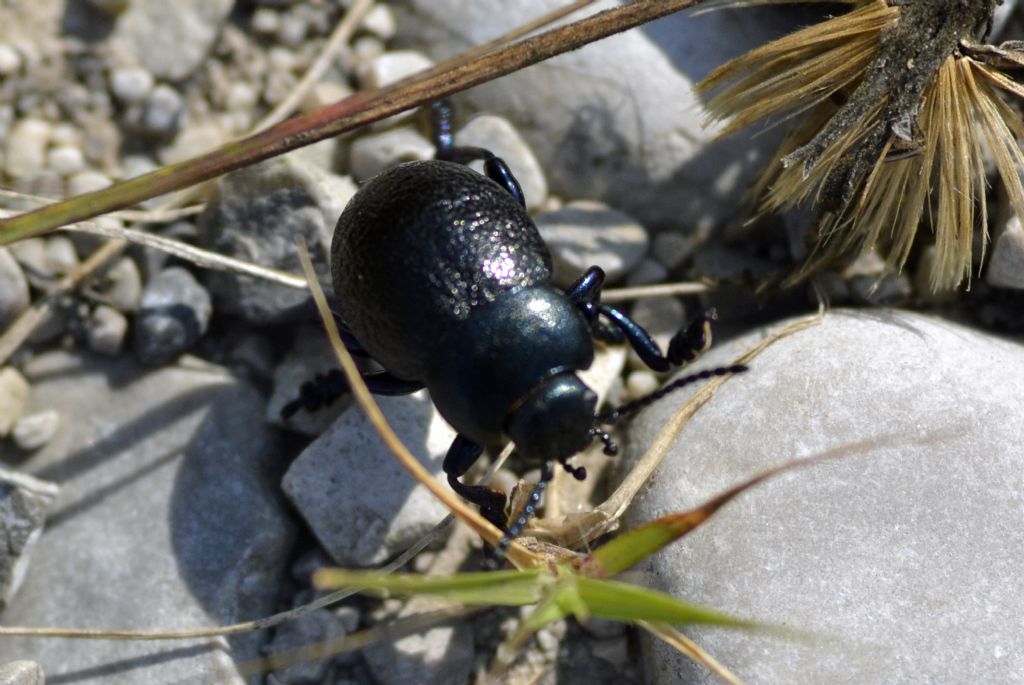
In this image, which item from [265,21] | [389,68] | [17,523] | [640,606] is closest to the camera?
[640,606]

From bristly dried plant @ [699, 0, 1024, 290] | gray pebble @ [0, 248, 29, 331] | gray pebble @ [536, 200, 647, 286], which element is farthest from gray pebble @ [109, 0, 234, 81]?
bristly dried plant @ [699, 0, 1024, 290]

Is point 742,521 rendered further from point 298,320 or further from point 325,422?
point 298,320

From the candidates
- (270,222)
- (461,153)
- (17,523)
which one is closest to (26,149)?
(270,222)

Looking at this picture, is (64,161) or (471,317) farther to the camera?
(64,161)

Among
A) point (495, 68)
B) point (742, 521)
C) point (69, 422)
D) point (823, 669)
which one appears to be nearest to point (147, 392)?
point (69, 422)

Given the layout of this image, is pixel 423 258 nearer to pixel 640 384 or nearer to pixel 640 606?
pixel 640 384

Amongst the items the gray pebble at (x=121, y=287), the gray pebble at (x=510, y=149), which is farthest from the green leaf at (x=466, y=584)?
the gray pebble at (x=510, y=149)
